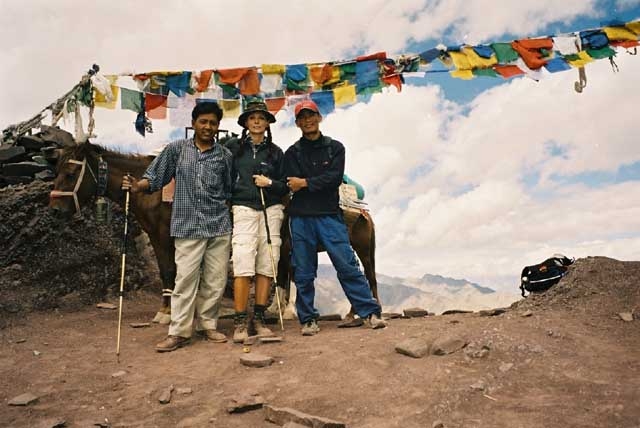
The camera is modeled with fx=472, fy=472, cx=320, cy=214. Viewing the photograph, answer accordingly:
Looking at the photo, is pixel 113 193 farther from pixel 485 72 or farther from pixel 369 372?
pixel 485 72

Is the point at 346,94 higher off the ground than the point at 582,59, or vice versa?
the point at 582,59

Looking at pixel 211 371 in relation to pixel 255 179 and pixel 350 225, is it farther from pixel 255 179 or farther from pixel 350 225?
pixel 350 225

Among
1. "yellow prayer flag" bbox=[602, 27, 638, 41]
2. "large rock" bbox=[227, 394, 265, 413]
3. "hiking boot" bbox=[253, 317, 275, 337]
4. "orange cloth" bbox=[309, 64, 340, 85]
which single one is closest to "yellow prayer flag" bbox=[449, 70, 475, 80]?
"orange cloth" bbox=[309, 64, 340, 85]

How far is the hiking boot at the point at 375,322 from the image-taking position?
5.56 metres

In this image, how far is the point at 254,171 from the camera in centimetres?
567

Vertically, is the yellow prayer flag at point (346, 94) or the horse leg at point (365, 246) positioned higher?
the yellow prayer flag at point (346, 94)

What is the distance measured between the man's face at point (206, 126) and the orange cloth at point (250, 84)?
5.00m

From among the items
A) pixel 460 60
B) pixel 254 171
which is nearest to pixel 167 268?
pixel 254 171

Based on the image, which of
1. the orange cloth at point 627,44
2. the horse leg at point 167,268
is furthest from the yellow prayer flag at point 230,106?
the orange cloth at point 627,44

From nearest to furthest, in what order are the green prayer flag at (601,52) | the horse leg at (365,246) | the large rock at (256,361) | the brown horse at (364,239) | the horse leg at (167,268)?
the large rock at (256,361) < the horse leg at (167,268) < the brown horse at (364,239) < the horse leg at (365,246) < the green prayer flag at (601,52)

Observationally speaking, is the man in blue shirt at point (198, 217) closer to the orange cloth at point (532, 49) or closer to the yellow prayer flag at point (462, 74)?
the yellow prayer flag at point (462, 74)

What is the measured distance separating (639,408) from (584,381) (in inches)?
19.7

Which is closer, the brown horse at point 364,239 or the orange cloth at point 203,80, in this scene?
the brown horse at point 364,239

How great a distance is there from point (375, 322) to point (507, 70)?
684cm
